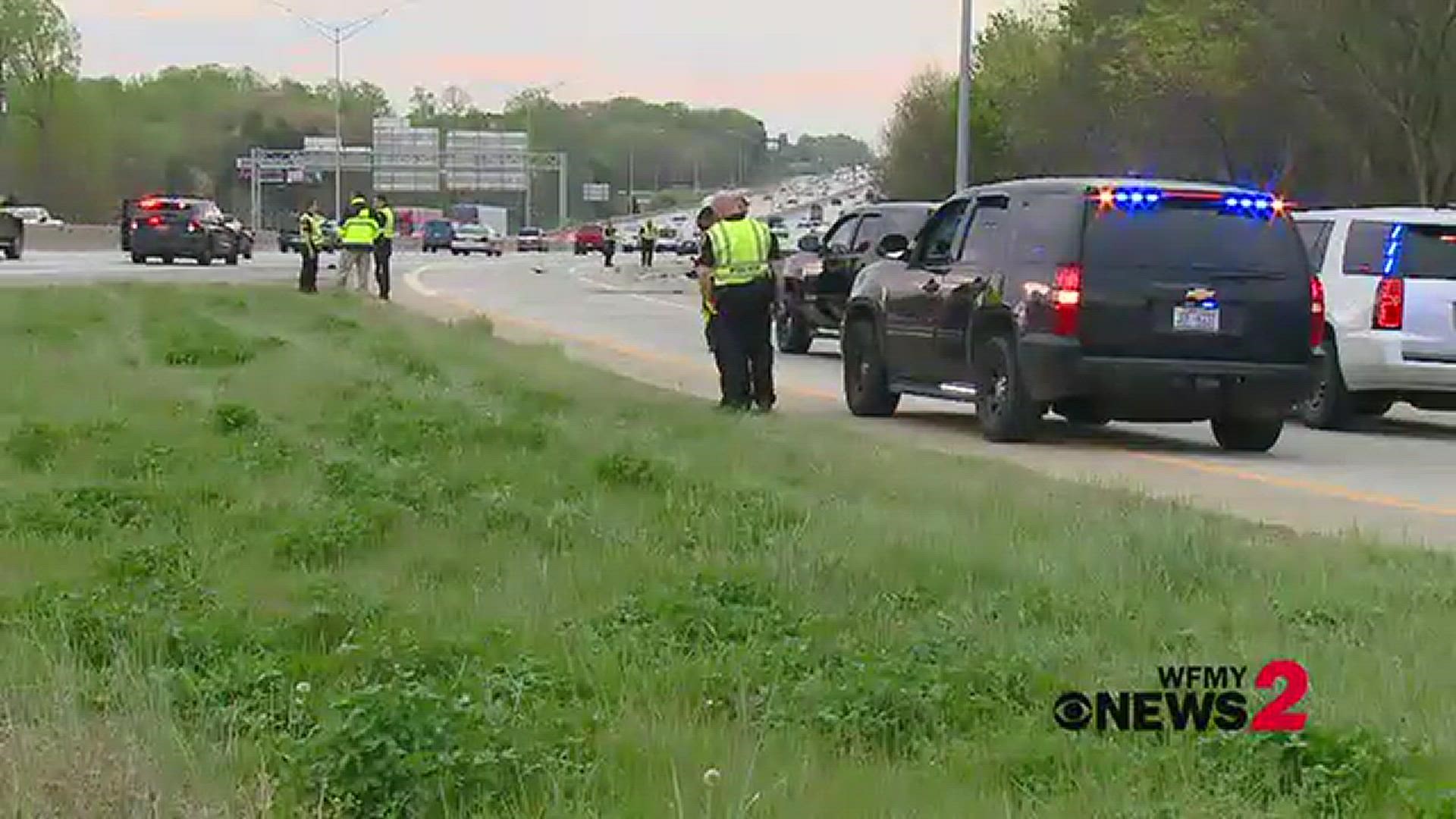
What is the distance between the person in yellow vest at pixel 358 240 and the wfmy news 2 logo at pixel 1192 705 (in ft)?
84.2

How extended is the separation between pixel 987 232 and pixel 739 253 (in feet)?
5.77

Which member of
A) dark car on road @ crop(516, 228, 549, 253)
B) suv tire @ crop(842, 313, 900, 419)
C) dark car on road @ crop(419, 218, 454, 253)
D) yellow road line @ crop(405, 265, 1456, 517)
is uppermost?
suv tire @ crop(842, 313, 900, 419)

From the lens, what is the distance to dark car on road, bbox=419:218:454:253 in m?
85.1

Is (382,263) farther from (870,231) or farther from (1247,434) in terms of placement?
(1247,434)

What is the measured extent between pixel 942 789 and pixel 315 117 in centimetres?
13453

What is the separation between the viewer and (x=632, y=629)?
6328 millimetres

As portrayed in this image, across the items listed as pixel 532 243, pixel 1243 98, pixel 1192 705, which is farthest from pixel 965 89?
pixel 532 243

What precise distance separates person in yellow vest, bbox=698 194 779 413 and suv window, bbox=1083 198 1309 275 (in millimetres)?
2338

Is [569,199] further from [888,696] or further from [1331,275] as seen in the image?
[888,696]

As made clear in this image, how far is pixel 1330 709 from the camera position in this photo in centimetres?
533

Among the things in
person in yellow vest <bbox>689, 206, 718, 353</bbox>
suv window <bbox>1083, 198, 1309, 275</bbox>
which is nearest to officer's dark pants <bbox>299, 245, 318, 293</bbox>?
person in yellow vest <bbox>689, 206, 718, 353</bbox>

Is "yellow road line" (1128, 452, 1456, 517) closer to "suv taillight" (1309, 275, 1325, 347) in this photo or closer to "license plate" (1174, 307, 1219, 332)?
"license plate" (1174, 307, 1219, 332)

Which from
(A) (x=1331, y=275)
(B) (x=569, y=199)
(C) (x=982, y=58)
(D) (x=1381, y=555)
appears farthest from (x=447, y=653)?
(B) (x=569, y=199)

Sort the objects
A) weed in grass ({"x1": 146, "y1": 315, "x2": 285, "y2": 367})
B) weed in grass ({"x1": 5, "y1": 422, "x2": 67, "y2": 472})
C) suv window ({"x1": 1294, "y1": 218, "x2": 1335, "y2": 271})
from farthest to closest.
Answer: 1. suv window ({"x1": 1294, "y1": 218, "x2": 1335, "y2": 271})
2. weed in grass ({"x1": 146, "y1": 315, "x2": 285, "y2": 367})
3. weed in grass ({"x1": 5, "y1": 422, "x2": 67, "y2": 472})
